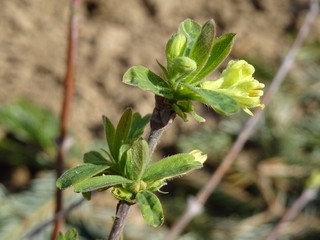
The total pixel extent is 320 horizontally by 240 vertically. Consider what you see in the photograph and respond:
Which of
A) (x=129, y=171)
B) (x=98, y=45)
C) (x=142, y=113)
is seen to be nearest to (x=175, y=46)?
(x=129, y=171)

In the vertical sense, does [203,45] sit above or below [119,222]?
above

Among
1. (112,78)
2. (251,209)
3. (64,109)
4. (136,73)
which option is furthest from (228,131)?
(136,73)

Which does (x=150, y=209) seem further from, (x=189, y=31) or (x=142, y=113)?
(x=142, y=113)

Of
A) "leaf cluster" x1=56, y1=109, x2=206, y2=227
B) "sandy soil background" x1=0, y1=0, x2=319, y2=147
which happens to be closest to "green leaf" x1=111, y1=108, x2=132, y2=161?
"leaf cluster" x1=56, y1=109, x2=206, y2=227

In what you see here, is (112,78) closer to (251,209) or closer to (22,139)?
(22,139)

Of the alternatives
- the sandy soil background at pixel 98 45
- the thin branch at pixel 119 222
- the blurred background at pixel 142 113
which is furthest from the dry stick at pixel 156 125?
the sandy soil background at pixel 98 45

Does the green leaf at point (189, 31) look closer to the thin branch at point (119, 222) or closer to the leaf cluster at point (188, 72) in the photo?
the leaf cluster at point (188, 72)
